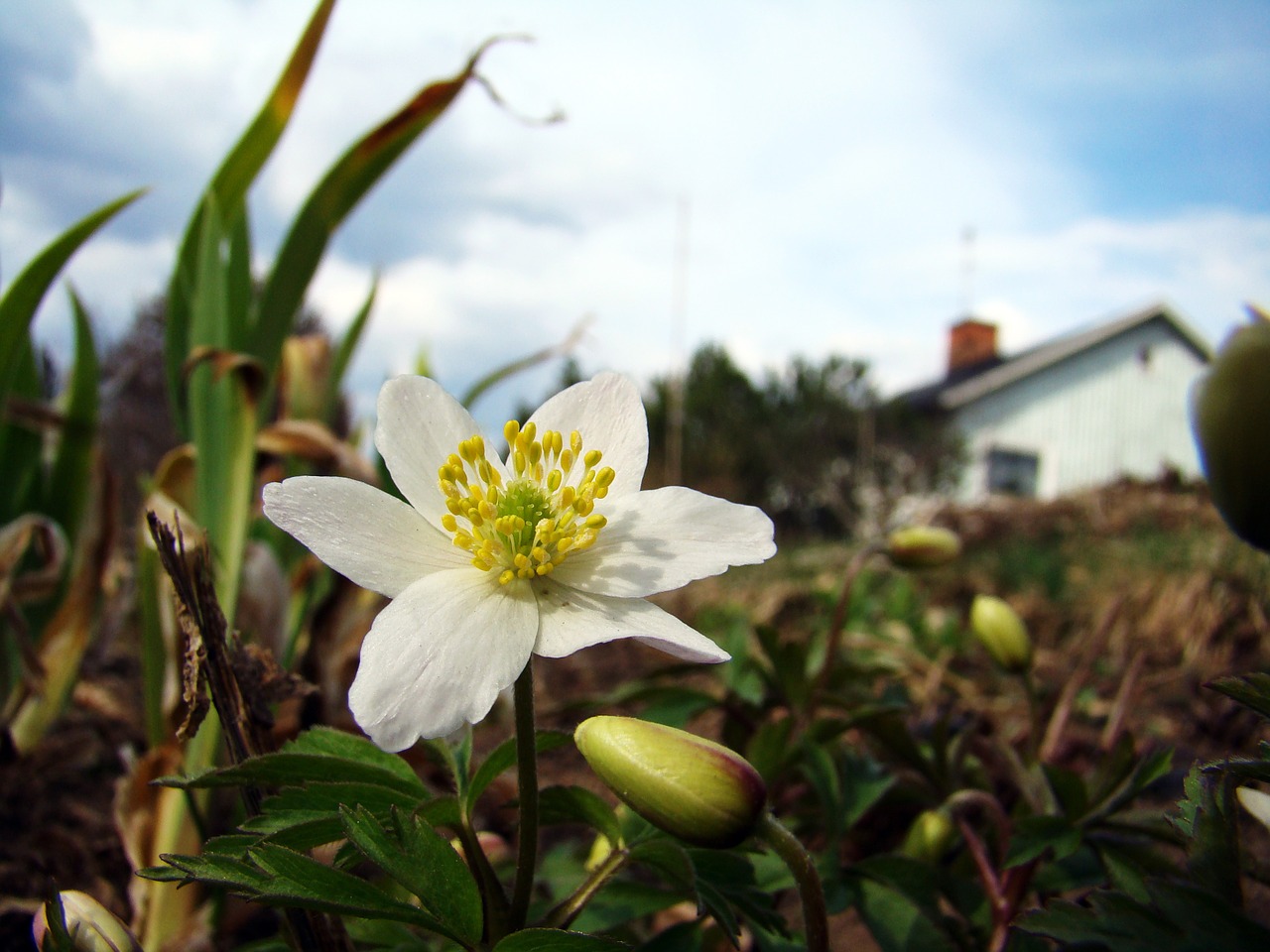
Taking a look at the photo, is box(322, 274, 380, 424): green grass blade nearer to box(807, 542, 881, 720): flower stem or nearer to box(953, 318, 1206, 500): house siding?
box(807, 542, 881, 720): flower stem

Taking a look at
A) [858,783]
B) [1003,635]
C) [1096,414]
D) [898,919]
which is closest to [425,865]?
[898,919]

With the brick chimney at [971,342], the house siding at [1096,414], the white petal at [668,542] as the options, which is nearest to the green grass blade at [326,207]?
the white petal at [668,542]

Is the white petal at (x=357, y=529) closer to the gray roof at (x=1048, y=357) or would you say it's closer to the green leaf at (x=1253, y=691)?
the green leaf at (x=1253, y=691)

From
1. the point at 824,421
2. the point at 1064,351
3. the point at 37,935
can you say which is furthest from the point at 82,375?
the point at 1064,351

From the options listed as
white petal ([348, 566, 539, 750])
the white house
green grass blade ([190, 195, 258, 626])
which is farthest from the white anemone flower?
the white house

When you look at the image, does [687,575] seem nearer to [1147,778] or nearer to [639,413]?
[639,413]

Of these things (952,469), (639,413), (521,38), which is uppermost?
(521,38)
